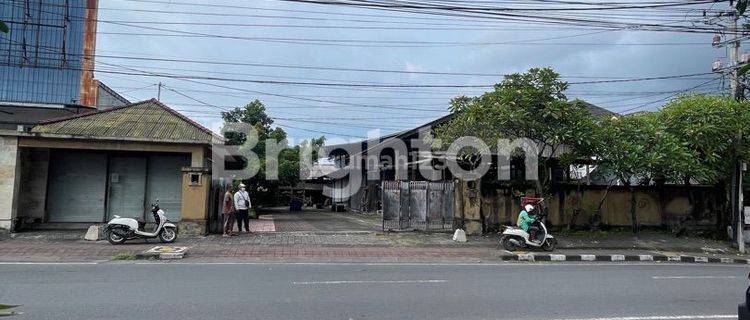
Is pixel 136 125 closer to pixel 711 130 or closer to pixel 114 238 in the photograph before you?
pixel 114 238

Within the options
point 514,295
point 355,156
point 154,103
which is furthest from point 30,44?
point 514,295

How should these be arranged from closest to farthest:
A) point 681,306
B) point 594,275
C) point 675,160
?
point 681,306, point 594,275, point 675,160

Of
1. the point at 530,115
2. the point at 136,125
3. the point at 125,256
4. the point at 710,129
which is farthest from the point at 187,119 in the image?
the point at 710,129

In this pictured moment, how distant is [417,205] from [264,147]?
55.3 ft

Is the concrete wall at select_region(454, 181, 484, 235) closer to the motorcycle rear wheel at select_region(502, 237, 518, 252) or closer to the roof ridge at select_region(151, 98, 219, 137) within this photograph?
the motorcycle rear wheel at select_region(502, 237, 518, 252)

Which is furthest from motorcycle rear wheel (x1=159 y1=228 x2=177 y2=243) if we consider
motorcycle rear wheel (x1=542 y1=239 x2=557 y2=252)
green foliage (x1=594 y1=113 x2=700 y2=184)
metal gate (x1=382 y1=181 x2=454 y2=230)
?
green foliage (x1=594 y1=113 x2=700 y2=184)

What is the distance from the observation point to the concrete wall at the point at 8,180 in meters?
15.6

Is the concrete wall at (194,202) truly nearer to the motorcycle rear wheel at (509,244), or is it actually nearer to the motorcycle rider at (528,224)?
the motorcycle rear wheel at (509,244)

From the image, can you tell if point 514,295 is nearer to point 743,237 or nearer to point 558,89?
point 558,89

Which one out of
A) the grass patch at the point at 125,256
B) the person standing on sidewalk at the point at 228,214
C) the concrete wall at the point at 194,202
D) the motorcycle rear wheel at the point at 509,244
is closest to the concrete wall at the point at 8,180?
the concrete wall at the point at 194,202

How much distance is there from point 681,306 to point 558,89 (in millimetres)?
9421

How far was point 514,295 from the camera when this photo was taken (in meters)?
8.12

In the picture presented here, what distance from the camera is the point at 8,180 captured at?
52.0ft

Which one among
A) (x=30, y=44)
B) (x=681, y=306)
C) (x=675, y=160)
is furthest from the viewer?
(x=30, y=44)
